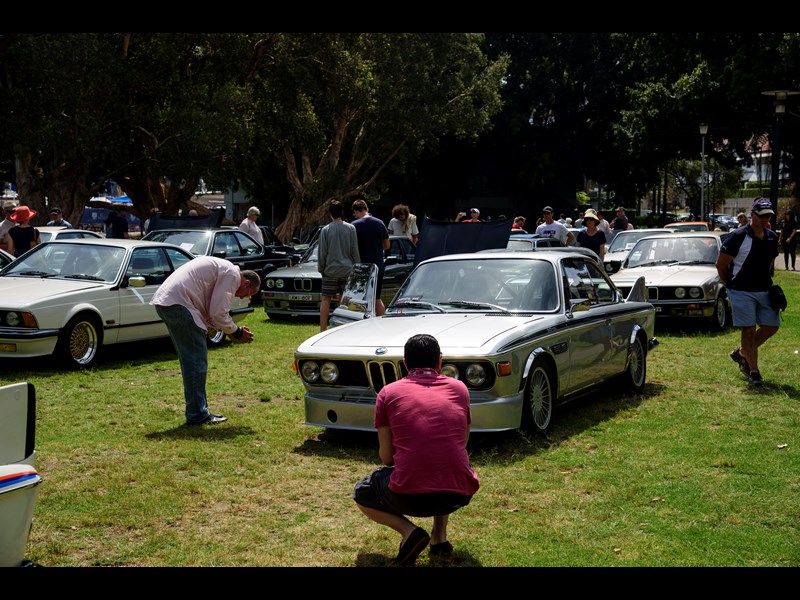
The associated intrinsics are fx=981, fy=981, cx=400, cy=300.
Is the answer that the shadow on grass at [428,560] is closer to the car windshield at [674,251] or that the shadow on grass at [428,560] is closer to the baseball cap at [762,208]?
the baseball cap at [762,208]

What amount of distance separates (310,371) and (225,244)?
34.4ft

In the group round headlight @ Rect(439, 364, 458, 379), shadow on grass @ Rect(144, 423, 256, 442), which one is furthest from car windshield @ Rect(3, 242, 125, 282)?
round headlight @ Rect(439, 364, 458, 379)

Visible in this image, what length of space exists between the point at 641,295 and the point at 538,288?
8.12 feet

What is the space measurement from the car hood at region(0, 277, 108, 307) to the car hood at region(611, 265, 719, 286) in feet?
26.1

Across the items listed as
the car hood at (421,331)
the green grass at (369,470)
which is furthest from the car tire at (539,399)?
the car hood at (421,331)

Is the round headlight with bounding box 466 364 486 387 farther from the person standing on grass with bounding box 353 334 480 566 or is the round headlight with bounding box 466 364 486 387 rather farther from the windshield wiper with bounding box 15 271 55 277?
the windshield wiper with bounding box 15 271 55 277

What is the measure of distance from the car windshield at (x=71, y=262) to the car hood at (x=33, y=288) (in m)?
0.21

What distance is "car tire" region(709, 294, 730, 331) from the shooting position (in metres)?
15.0

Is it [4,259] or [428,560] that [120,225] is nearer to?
[4,259]

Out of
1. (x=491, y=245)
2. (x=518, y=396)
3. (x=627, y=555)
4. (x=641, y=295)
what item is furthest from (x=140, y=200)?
(x=627, y=555)

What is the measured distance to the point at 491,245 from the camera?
13734 mm

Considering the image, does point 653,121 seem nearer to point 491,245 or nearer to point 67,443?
point 491,245

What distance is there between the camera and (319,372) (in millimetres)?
7848

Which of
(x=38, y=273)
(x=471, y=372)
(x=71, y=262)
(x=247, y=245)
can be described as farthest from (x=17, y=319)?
(x=247, y=245)
